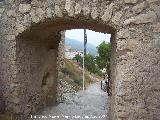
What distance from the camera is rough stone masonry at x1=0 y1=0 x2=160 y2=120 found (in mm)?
4836

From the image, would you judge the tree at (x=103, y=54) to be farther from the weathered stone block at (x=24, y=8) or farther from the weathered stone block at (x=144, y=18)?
the weathered stone block at (x=144, y=18)

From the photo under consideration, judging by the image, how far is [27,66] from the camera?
21.3ft

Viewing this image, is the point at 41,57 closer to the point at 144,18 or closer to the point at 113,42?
the point at 113,42

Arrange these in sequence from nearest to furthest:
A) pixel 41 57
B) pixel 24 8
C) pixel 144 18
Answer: pixel 144 18, pixel 24 8, pixel 41 57

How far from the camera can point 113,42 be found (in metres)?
5.81

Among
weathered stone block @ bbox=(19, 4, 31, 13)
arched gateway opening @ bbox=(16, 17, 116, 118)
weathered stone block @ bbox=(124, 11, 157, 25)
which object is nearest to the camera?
weathered stone block @ bbox=(124, 11, 157, 25)

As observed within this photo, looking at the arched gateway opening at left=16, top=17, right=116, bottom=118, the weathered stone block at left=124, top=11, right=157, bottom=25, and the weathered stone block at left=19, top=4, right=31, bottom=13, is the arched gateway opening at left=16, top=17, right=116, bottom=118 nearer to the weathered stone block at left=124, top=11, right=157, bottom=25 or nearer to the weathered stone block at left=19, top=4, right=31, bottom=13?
the weathered stone block at left=19, top=4, right=31, bottom=13

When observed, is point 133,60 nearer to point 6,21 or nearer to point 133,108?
point 133,108

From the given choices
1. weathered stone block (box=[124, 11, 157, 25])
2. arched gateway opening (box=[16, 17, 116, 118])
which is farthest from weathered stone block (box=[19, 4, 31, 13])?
weathered stone block (box=[124, 11, 157, 25])

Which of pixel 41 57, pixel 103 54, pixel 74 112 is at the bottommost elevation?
pixel 74 112

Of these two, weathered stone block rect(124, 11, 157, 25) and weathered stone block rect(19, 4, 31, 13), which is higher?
weathered stone block rect(19, 4, 31, 13)

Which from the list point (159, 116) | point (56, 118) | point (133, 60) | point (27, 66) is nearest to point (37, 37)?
point (27, 66)

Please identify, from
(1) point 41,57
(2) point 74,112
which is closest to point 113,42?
(1) point 41,57

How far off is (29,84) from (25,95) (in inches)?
11.7
